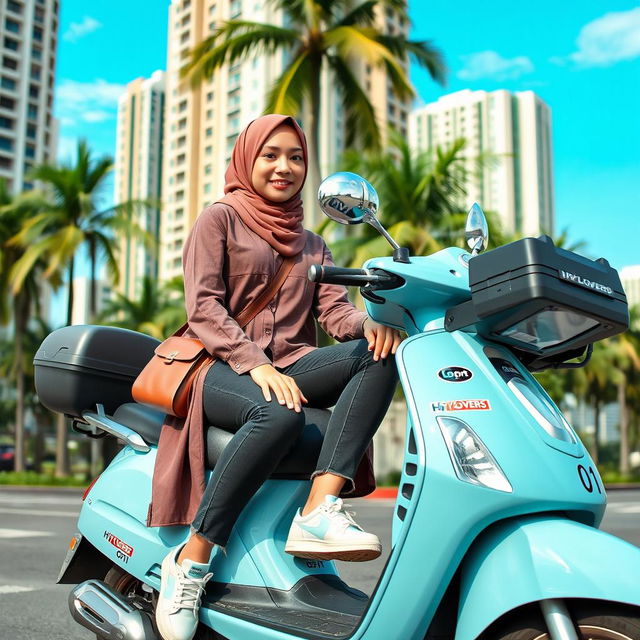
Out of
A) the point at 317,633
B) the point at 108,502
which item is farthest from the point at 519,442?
the point at 108,502

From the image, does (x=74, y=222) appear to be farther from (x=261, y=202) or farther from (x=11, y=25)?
(x=11, y=25)

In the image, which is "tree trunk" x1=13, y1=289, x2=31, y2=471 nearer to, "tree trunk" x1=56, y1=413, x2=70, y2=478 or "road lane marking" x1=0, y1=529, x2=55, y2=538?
"tree trunk" x1=56, y1=413, x2=70, y2=478

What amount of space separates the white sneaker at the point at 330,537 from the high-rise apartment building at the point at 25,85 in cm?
9021

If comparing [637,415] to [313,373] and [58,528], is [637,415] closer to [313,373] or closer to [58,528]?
[58,528]

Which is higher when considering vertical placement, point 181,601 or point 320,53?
point 320,53

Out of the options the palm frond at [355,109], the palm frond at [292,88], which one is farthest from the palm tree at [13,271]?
the palm frond at [355,109]

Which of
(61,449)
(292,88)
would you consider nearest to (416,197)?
(292,88)

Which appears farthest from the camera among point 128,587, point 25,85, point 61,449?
point 25,85

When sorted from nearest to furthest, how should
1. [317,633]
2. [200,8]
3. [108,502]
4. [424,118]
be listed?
[317,633], [108,502], [424,118], [200,8]

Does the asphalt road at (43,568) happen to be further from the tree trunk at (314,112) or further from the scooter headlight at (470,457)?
the tree trunk at (314,112)

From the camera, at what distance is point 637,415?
4597 centimetres

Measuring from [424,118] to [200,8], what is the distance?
34.2 m

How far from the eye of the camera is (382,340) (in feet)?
7.51

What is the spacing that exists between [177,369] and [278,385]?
14.5 inches
